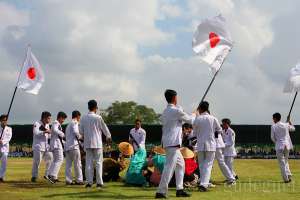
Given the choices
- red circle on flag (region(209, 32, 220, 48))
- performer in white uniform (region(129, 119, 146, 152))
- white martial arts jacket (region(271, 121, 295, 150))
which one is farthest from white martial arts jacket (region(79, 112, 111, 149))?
performer in white uniform (region(129, 119, 146, 152))

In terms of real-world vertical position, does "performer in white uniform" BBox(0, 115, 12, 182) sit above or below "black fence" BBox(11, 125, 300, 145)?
below

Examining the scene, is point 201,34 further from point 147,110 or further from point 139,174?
point 147,110

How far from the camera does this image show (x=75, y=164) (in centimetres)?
1625

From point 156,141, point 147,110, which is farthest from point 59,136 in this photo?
point 147,110

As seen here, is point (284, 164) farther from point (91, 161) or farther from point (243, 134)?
point (243, 134)

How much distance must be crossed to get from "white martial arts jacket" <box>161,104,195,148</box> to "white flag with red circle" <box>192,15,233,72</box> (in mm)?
3234

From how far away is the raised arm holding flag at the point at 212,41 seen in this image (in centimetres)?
1549

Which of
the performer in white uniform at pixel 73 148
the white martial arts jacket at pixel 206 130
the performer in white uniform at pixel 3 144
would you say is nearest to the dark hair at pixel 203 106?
the white martial arts jacket at pixel 206 130

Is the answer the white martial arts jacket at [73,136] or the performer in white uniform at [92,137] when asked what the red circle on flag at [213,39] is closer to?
the performer in white uniform at [92,137]

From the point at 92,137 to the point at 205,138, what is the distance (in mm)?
3019

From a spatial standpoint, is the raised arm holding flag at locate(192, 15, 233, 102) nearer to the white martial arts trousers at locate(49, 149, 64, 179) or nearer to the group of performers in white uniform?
the group of performers in white uniform

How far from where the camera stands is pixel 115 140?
41.5 m

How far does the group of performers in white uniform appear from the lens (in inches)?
500

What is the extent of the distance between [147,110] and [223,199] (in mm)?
72211
